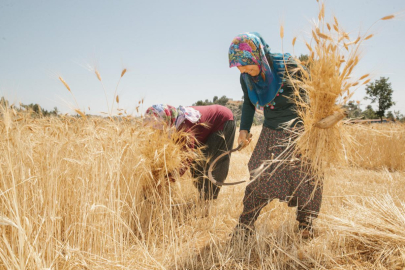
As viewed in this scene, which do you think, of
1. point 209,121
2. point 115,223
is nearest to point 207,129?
point 209,121

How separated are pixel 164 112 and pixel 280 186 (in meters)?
1.32

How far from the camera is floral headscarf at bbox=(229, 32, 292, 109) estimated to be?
169 centimetres

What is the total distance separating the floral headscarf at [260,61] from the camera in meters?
1.69

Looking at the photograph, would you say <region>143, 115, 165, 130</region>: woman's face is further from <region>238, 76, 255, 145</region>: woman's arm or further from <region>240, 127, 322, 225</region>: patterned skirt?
<region>240, 127, 322, 225</region>: patterned skirt

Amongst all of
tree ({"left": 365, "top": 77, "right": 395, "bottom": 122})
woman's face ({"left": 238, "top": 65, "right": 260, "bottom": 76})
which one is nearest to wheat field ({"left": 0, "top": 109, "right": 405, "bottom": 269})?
woman's face ({"left": 238, "top": 65, "right": 260, "bottom": 76})

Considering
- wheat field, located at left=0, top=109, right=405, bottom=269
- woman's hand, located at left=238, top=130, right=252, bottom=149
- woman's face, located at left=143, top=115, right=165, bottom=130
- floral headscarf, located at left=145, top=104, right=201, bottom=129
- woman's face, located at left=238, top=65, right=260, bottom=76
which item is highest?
woman's face, located at left=238, top=65, right=260, bottom=76

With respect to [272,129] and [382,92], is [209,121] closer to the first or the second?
[272,129]

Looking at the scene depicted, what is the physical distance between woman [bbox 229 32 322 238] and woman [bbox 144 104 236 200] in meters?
0.66

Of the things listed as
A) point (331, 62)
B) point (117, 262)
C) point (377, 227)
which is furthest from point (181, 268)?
point (331, 62)

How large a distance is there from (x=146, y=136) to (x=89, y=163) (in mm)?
614

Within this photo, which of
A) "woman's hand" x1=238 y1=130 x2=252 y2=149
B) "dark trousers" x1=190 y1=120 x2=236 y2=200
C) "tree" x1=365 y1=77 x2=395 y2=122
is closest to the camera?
"woman's hand" x1=238 y1=130 x2=252 y2=149

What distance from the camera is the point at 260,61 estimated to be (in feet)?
5.61

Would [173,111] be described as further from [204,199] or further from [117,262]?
[117,262]

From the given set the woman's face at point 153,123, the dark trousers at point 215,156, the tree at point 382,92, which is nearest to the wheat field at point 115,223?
the woman's face at point 153,123
